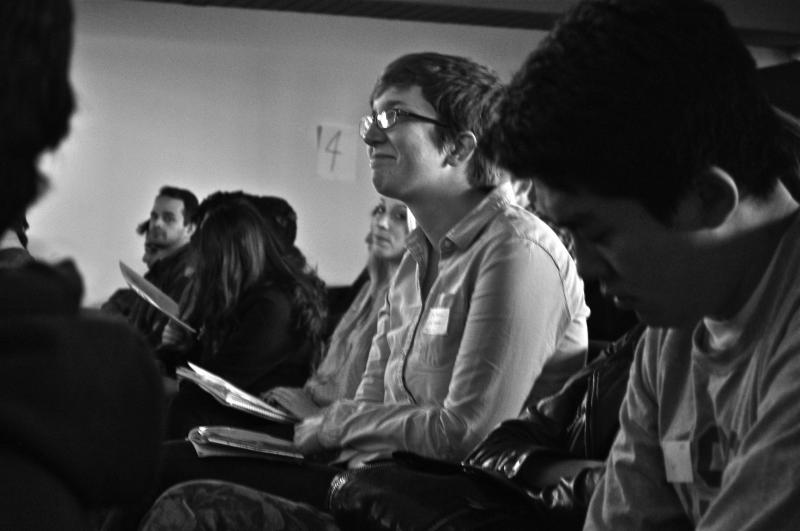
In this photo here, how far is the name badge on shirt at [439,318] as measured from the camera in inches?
91.0

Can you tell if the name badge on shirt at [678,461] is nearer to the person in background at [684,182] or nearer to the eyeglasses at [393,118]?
the person in background at [684,182]

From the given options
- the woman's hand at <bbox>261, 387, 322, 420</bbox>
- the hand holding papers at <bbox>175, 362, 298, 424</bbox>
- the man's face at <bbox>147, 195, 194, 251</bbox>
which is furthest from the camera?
the man's face at <bbox>147, 195, 194, 251</bbox>

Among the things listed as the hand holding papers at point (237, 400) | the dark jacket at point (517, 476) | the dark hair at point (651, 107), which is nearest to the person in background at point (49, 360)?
the dark hair at point (651, 107)

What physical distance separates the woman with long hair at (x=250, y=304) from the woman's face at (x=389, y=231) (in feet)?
1.52

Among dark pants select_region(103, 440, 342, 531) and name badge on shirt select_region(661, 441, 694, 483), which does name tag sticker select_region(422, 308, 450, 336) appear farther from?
name badge on shirt select_region(661, 441, 694, 483)

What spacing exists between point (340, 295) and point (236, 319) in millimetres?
1484

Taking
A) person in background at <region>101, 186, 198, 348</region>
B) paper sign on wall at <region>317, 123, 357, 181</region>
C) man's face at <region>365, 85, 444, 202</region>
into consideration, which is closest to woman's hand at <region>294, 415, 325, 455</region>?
man's face at <region>365, 85, 444, 202</region>

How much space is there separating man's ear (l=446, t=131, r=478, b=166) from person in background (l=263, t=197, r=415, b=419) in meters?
0.65

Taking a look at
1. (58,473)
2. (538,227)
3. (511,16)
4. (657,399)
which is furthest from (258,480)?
(511,16)

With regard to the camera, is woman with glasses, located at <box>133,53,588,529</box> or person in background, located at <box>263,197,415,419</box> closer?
woman with glasses, located at <box>133,53,588,529</box>

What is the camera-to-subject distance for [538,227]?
2324 mm

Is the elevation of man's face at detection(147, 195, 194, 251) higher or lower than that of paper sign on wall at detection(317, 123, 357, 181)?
lower

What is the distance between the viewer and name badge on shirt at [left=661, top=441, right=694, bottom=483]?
132 cm

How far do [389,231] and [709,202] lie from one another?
2293 millimetres
